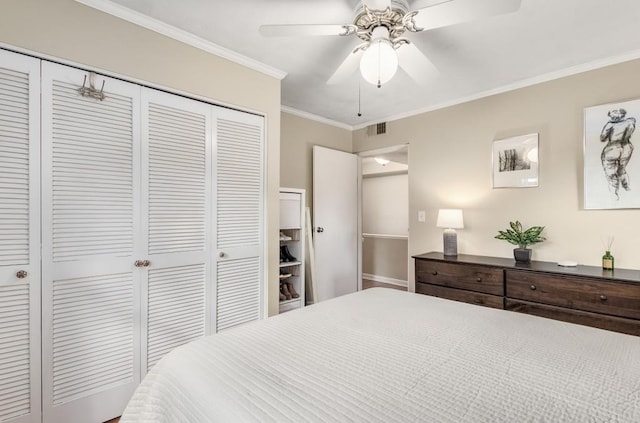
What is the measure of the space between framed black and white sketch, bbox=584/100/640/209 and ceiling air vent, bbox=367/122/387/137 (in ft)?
6.60

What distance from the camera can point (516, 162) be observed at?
293 centimetres

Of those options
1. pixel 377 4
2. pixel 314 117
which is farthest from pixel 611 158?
pixel 314 117

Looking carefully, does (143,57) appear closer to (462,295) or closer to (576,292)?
(462,295)

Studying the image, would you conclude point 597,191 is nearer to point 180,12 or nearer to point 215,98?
point 215,98

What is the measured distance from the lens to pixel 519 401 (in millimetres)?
822

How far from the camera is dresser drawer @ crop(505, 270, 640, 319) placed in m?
2.05

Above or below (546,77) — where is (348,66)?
below

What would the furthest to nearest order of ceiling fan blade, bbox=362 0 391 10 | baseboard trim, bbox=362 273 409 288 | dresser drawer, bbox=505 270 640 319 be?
baseboard trim, bbox=362 273 409 288 → dresser drawer, bbox=505 270 640 319 → ceiling fan blade, bbox=362 0 391 10

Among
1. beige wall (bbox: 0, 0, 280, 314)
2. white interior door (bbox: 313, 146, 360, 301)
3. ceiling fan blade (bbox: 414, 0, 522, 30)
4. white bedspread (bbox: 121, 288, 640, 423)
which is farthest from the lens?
white interior door (bbox: 313, 146, 360, 301)

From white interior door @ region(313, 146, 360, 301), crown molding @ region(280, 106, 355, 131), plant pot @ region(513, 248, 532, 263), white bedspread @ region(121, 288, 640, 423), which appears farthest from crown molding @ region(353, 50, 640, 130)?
white bedspread @ region(121, 288, 640, 423)

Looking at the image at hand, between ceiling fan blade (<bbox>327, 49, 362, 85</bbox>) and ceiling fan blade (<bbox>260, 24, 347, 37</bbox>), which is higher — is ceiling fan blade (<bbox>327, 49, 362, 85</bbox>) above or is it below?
below

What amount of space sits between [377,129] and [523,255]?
7.44ft

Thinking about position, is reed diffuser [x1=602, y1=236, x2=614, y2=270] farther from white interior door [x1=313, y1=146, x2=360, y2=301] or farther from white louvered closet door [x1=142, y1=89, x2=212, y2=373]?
white louvered closet door [x1=142, y1=89, x2=212, y2=373]

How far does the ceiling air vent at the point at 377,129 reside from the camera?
4006mm
